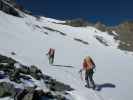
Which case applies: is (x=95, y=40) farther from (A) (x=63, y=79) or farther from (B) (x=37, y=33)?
(A) (x=63, y=79)

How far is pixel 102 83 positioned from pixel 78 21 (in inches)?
2750

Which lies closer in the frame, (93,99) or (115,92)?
(93,99)

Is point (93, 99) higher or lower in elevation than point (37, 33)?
lower

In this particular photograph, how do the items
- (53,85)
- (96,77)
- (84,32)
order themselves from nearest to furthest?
1. (53,85)
2. (96,77)
3. (84,32)

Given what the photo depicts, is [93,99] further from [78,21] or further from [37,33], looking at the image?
[78,21]

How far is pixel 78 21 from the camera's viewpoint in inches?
3511

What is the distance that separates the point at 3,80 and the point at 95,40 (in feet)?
181

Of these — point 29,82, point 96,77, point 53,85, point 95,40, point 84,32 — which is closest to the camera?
point 29,82

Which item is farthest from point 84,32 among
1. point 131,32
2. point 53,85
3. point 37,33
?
point 53,85

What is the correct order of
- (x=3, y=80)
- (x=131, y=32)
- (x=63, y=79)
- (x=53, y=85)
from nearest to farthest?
(x=3, y=80) < (x=53, y=85) < (x=63, y=79) < (x=131, y=32)

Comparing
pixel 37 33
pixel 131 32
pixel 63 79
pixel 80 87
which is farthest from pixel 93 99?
→ pixel 131 32

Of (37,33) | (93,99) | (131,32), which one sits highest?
(131,32)

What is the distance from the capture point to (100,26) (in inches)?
3398

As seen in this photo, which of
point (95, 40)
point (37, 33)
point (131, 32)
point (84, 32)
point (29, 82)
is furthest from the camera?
point (131, 32)
